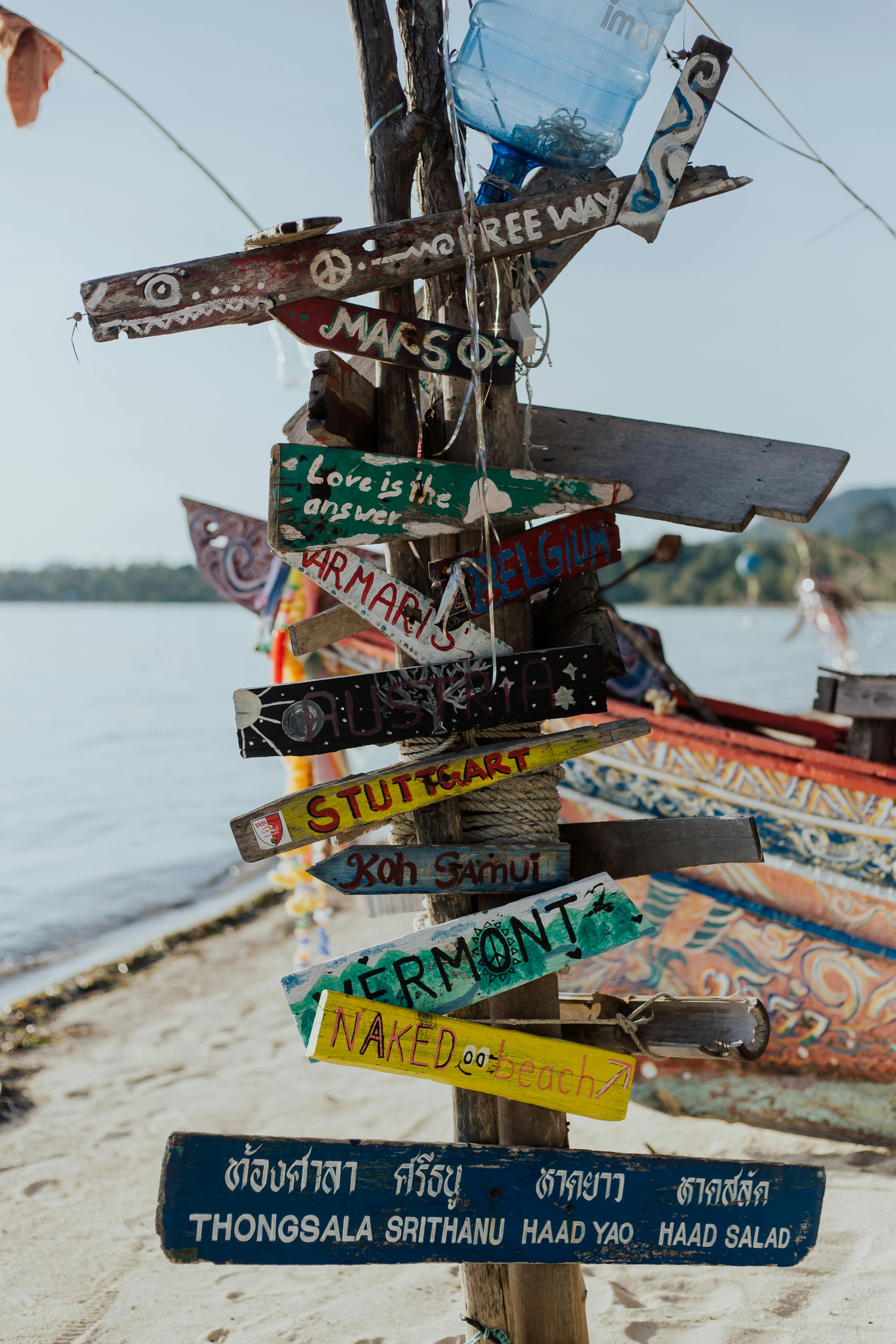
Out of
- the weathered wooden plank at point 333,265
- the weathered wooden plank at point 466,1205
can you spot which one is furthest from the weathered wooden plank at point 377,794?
the weathered wooden plank at point 333,265

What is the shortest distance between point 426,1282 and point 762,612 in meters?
75.3

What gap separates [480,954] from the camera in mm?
2010

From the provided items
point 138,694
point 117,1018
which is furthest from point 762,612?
point 117,1018

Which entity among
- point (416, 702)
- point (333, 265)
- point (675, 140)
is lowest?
point (416, 702)

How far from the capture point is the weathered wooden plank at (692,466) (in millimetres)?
2045

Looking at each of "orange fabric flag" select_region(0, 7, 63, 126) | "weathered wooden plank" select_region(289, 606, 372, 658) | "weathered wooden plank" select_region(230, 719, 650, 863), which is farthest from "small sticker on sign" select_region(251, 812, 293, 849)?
"orange fabric flag" select_region(0, 7, 63, 126)

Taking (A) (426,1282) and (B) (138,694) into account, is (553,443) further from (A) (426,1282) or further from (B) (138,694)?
(B) (138,694)

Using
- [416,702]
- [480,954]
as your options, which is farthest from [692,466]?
[480,954]

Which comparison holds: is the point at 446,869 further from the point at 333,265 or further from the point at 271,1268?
the point at 271,1268

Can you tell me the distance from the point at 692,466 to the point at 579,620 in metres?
0.42

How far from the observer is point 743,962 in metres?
4.42

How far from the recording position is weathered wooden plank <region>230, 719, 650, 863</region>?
1966 millimetres

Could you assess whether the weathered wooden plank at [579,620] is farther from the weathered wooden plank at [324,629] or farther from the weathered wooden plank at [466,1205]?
the weathered wooden plank at [466,1205]

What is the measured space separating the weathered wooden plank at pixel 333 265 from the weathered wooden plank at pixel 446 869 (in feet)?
3.68
